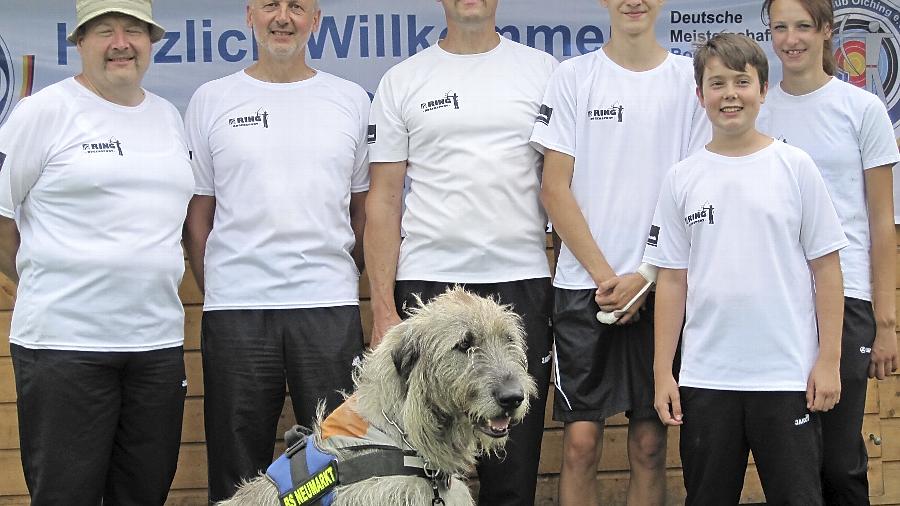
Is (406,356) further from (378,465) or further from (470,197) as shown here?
(470,197)

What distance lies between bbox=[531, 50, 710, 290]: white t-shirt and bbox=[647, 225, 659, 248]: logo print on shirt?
5.0 inches

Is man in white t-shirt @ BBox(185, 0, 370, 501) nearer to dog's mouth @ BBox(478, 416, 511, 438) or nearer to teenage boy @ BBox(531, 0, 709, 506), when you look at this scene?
teenage boy @ BBox(531, 0, 709, 506)

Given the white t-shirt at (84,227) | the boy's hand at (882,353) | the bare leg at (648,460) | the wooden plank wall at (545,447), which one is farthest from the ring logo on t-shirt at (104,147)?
the boy's hand at (882,353)

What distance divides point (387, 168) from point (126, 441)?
1474 mm

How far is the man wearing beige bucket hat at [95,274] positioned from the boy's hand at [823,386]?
2343 mm

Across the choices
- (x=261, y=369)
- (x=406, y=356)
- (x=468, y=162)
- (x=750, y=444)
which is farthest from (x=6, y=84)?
(x=750, y=444)

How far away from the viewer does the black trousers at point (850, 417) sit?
4.05 m

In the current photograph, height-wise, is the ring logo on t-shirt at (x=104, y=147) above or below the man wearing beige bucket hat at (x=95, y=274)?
above

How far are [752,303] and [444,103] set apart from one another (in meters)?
1.43

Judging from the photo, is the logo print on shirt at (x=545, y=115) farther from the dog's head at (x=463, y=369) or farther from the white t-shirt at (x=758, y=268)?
the dog's head at (x=463, y=369)

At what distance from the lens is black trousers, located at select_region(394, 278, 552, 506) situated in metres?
4.21

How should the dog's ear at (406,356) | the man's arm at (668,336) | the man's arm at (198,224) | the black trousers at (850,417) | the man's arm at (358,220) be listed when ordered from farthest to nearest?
1. the man's arm at (358,220)
2. the man's arm at (198,224)
3. the black trousers at (850,417)
4. the man's arm at (668,336)
5. the dog's ear at (406,356)

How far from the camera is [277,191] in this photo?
→ 4.27m

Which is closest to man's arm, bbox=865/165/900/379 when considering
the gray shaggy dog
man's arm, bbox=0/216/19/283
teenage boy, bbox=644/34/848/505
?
teenage boy, bbox=644/34/848/505
